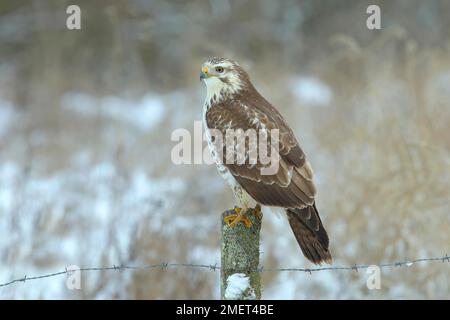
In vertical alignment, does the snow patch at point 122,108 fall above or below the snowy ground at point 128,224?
above

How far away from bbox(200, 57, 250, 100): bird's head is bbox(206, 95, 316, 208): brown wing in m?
0.25

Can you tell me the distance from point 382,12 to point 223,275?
1073 cm

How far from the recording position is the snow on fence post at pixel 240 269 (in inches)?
147

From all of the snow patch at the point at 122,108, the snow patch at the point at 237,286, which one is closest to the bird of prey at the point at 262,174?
the snow patch at the point at 237,286

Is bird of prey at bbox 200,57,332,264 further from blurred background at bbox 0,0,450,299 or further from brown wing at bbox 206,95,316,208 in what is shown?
blurred background at bbox 0,0,450,299

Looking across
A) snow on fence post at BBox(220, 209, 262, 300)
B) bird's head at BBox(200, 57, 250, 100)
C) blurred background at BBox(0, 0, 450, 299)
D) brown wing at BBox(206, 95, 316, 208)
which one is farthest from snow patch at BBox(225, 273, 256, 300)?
blurred background at BBox(0, 0, 450, 299)

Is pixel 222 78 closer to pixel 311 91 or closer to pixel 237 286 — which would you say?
pixel 237 286

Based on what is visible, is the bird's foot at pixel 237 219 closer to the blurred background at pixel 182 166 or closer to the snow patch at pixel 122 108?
the blurred background at pixel 182 166

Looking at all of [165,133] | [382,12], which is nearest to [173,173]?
[165,133]

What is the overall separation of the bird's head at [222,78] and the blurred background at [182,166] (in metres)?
1.32

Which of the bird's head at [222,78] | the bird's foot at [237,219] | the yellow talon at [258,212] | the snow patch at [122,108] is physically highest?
the snow patch at [122,108]

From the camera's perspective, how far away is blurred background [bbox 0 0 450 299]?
5902 mm

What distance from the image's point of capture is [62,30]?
12.2 m
